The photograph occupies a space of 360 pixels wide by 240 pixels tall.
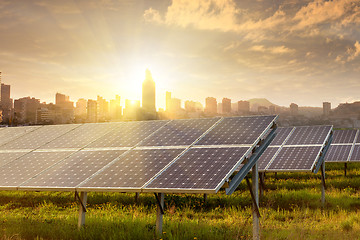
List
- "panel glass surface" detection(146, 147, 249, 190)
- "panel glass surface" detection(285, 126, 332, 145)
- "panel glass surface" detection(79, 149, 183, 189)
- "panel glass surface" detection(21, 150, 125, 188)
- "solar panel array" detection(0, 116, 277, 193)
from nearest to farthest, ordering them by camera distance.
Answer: "panel glass surface" detection(146, 147, 249, 190) < "solar panel array" detection(0, 116, 277, 193) < "panel glass surface" detection(79, 149, 183, 189) < "panel glass surface" detection(21, 150, 125, 188) < "panel glass surface" detection(285, 126, 332, 145)

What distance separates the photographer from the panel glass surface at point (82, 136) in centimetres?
1511

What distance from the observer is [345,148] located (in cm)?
3328

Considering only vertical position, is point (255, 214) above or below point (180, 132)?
below

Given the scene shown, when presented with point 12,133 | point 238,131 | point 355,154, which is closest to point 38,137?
point 12,133

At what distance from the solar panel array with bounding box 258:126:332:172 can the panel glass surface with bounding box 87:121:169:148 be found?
8907mm

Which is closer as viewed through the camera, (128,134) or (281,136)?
(128,134)

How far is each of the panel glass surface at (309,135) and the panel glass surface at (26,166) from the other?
17.1 m

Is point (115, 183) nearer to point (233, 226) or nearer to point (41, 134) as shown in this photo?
point (233, 226)

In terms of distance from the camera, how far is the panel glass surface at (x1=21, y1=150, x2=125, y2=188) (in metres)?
11.3

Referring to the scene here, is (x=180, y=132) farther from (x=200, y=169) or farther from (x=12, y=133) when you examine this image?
(x=12, y=133)

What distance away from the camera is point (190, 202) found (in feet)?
66.8

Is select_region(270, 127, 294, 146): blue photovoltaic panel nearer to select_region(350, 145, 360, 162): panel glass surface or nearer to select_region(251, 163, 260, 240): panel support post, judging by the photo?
select_region(350, 145, 360, 162): panel glass surface

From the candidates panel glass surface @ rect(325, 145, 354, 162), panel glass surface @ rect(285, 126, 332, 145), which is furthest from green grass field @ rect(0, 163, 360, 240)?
panel glass surface @ rect(285, 126, 332, 145)

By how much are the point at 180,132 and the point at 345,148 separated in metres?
25.2
